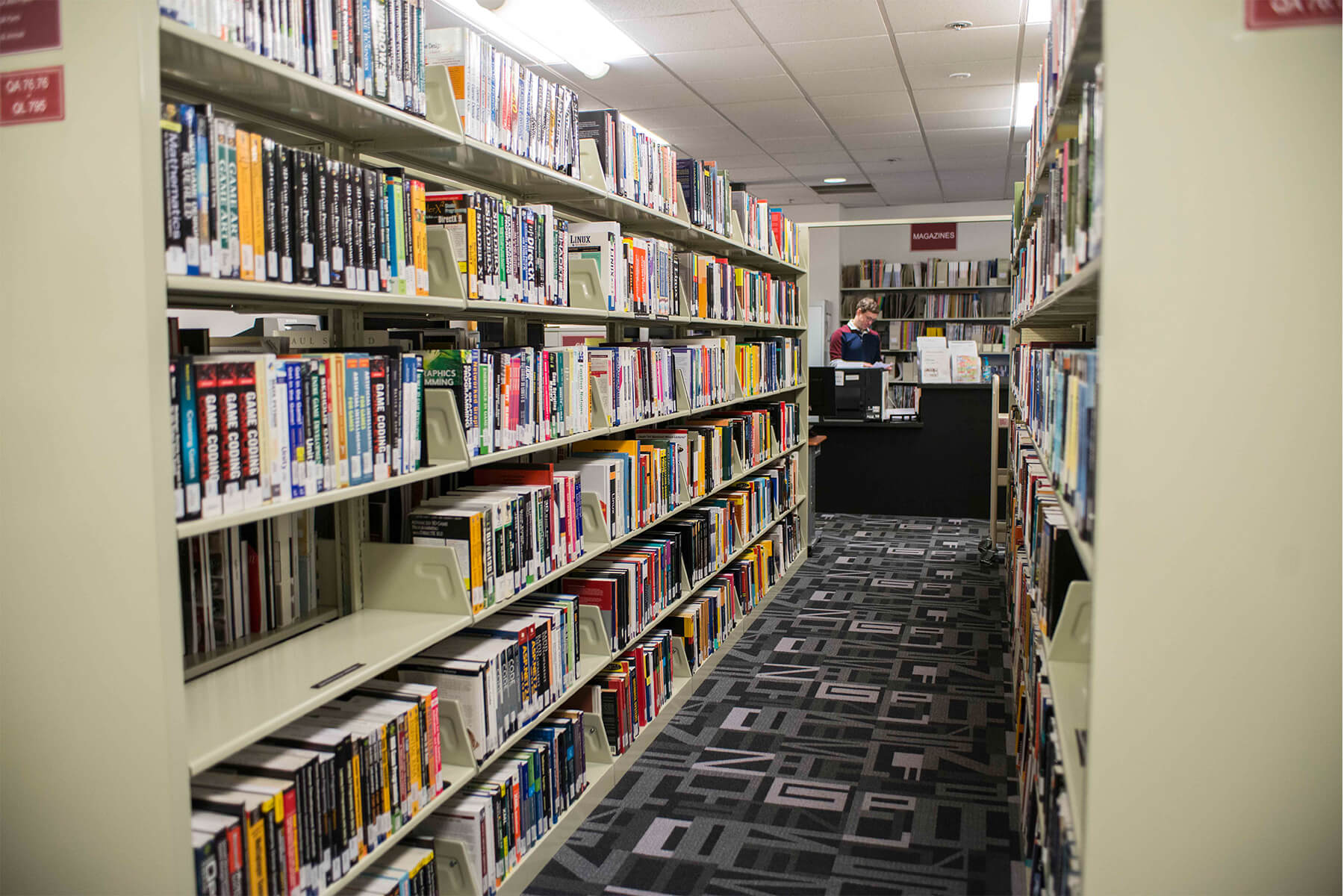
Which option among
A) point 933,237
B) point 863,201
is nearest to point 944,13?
point 863,201

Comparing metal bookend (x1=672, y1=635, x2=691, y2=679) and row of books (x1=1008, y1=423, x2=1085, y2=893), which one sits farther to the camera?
metal bookend (x1=672, y1=635, x2=691, y2=679)

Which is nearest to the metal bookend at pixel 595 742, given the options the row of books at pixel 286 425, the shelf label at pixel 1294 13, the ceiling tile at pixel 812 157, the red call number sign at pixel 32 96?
the row of books at pixel 286 425

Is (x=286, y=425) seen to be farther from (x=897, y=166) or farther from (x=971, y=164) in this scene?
(x=971, y=164)

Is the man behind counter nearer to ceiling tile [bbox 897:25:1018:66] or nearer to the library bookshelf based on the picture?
ceiling tile [bbox 897:25:1018:66]

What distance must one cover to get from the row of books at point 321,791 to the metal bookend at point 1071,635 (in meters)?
1.25

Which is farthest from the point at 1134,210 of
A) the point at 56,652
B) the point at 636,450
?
the point at 636,450

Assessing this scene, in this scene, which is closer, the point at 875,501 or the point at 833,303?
the point at 875,501

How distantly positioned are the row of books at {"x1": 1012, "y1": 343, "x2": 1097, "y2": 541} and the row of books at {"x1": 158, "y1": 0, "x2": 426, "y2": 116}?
4.43 feet

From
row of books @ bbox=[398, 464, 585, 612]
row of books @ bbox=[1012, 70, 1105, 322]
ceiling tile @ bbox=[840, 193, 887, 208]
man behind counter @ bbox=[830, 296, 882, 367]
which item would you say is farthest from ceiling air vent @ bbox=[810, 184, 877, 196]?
row of books @ bbox=[398, 464, 585, 612]

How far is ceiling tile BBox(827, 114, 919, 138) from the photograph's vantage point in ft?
22.7

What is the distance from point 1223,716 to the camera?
53.4 inches

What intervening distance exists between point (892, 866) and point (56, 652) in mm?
1936

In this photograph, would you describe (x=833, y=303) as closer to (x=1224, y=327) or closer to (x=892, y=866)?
(x=892, y=866)

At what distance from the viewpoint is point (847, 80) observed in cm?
586
